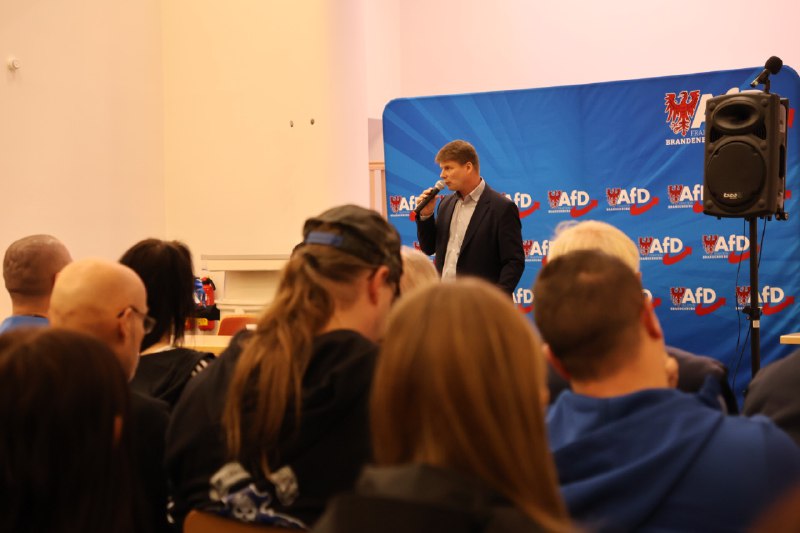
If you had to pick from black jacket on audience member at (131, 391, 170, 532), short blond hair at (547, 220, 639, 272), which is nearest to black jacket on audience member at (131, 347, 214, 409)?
black jacket on audience member at (131, 391, 170, 532)

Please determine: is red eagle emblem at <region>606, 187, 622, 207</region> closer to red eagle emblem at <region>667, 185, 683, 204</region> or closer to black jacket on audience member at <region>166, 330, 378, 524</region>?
red eagle emblem at <region>667, 185, 683, 204</region>

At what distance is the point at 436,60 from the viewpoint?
941cm

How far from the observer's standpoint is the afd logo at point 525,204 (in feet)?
21.7

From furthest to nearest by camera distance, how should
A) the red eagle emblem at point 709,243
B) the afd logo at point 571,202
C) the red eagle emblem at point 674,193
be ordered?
1. the afd logo at point 571,202
2. the red eagle emblem at point 674,193
3. the red eagle emblem at point 709,243

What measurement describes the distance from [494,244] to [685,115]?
69.1 inches

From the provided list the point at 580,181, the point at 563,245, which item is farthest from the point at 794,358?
the point at 580,181

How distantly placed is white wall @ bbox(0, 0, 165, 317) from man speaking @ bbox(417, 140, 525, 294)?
106 inches

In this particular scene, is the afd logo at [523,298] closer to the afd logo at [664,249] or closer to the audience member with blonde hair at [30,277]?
the afd logo at [664,249]

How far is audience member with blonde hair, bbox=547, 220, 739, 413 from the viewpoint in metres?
2.12

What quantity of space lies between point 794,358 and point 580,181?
4553 mm

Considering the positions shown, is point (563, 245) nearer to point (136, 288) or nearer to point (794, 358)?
point (794, 358)

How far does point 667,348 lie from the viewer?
7.59ft

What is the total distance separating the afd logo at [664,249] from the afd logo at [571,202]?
0.44 meters

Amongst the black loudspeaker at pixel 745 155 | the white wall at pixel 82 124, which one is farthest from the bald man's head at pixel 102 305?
the white wall at pixel 82 124
